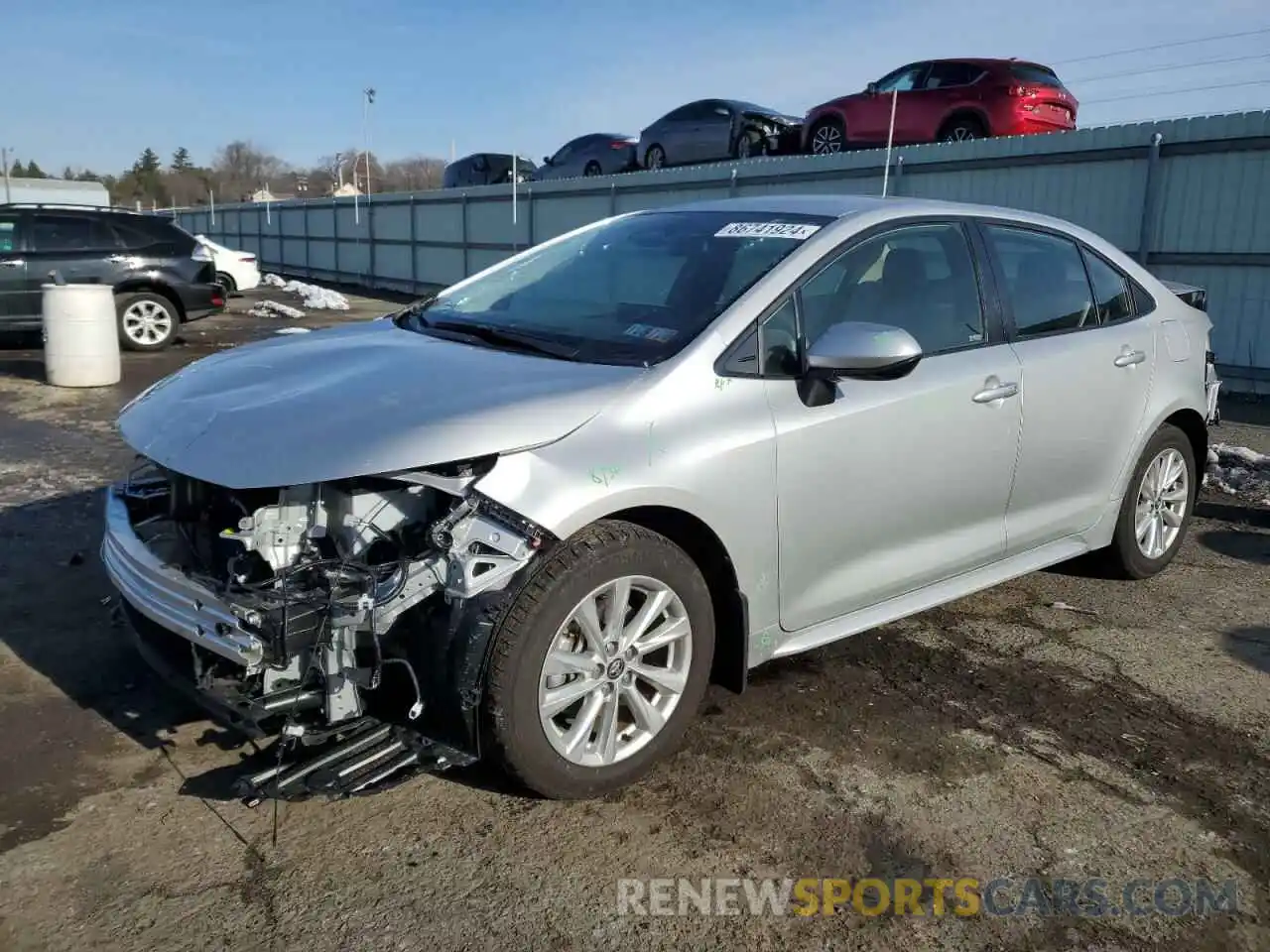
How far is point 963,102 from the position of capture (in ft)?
46.4

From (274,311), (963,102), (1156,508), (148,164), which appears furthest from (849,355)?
(148,164)

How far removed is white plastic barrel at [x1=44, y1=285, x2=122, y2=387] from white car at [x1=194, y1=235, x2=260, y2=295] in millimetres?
7673

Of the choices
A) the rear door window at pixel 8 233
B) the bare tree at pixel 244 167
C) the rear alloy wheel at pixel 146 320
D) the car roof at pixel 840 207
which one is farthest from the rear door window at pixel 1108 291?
the bare tree at pixel 244 167

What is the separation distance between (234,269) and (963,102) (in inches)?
478

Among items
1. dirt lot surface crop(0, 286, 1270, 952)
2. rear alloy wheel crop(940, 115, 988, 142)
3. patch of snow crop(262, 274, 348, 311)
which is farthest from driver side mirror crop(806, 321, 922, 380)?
patch of snow crop(262, 274, 348, 311)

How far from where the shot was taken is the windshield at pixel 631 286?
133 inches

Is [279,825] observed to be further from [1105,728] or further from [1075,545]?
[1075,545]

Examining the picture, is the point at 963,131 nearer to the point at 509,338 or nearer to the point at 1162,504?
the point at 1162,504

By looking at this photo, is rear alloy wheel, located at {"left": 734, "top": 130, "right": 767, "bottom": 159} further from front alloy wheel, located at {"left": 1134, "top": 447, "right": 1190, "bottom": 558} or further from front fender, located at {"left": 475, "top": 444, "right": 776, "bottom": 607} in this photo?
front fender, located at {"left": 475, "top": 444, "right": 776, "bottom": 607}

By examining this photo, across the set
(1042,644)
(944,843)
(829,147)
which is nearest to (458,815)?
(944,843)

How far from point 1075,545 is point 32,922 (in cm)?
401

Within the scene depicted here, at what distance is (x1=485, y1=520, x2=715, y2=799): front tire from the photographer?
2.76m

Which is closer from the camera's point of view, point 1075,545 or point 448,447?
point 448,447

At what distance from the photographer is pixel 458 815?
2949 millimetres
